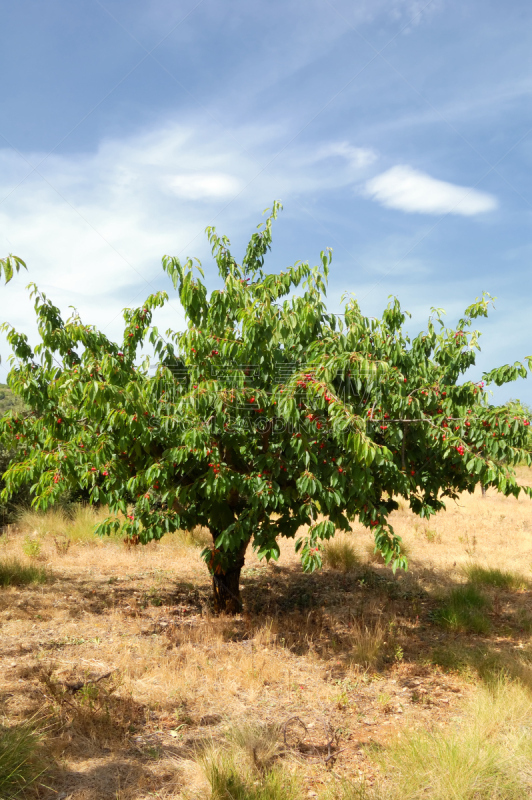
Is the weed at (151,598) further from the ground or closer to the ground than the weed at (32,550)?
closer to the ground

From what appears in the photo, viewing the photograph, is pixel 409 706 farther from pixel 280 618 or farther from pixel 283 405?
pixel 283 405

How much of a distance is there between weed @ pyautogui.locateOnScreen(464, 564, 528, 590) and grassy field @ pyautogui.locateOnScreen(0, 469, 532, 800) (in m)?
0.03

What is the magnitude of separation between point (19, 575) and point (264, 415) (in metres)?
6.42

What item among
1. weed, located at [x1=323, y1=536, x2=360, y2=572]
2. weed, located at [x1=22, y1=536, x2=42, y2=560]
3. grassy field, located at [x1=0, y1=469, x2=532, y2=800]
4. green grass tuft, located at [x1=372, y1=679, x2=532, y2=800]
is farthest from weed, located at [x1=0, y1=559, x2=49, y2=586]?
green grass tuft, located at [x1=372, y1=679, x2=532, y2=800]

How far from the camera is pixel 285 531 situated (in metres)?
6.54

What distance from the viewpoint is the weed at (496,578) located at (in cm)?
991

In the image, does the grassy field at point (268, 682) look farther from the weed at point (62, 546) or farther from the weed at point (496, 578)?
the weed at point (62, 546)

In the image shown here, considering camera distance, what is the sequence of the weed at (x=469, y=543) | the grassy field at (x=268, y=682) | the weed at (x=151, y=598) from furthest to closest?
the weed at (x=469, y=543)
the weed at (x=151, y=598)
the grassy field at (x=268, y=682)

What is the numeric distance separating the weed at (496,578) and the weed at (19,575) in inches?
311

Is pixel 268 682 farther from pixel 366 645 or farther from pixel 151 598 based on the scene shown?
pixel 151 598

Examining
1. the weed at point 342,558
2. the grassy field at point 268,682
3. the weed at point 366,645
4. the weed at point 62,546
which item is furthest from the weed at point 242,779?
the weed at point 62,546

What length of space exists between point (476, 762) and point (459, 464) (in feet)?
10.4

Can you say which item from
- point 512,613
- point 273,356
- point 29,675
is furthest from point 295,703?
point 512,613

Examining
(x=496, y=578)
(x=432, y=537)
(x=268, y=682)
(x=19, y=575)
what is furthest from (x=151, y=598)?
(x=432, y=537)
